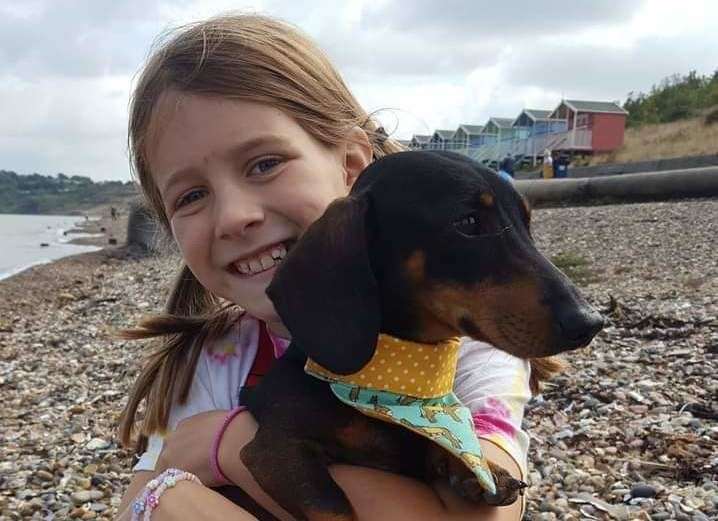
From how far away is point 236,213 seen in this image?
2.54 metres

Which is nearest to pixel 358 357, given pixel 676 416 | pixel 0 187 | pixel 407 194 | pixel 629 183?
pixel 407 194

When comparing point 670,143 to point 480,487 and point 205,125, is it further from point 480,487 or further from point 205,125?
point 480,487

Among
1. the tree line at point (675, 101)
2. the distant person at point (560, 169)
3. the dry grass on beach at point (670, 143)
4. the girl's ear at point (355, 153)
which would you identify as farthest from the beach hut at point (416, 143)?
the tree line at point (675, 101)

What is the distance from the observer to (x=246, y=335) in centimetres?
297

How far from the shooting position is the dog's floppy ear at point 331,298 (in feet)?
6.81

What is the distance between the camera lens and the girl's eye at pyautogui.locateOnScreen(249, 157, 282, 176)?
2.66 metres

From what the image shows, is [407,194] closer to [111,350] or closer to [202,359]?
[202,359]

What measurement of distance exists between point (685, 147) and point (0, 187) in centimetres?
9308

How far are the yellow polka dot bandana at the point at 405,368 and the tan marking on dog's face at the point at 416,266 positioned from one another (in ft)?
0.67

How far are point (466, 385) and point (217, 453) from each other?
2.74 feet

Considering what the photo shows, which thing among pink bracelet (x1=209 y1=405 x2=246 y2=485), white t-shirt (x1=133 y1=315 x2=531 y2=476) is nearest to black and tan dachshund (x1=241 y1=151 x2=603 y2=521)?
pink bracelet (x1=209 y1=405 x2=246 y2=485)

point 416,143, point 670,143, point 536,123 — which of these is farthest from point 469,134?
point 416,143

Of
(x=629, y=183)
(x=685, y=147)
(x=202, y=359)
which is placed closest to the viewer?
(x=202, y=359)

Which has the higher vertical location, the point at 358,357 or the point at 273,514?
the point at 358,357
